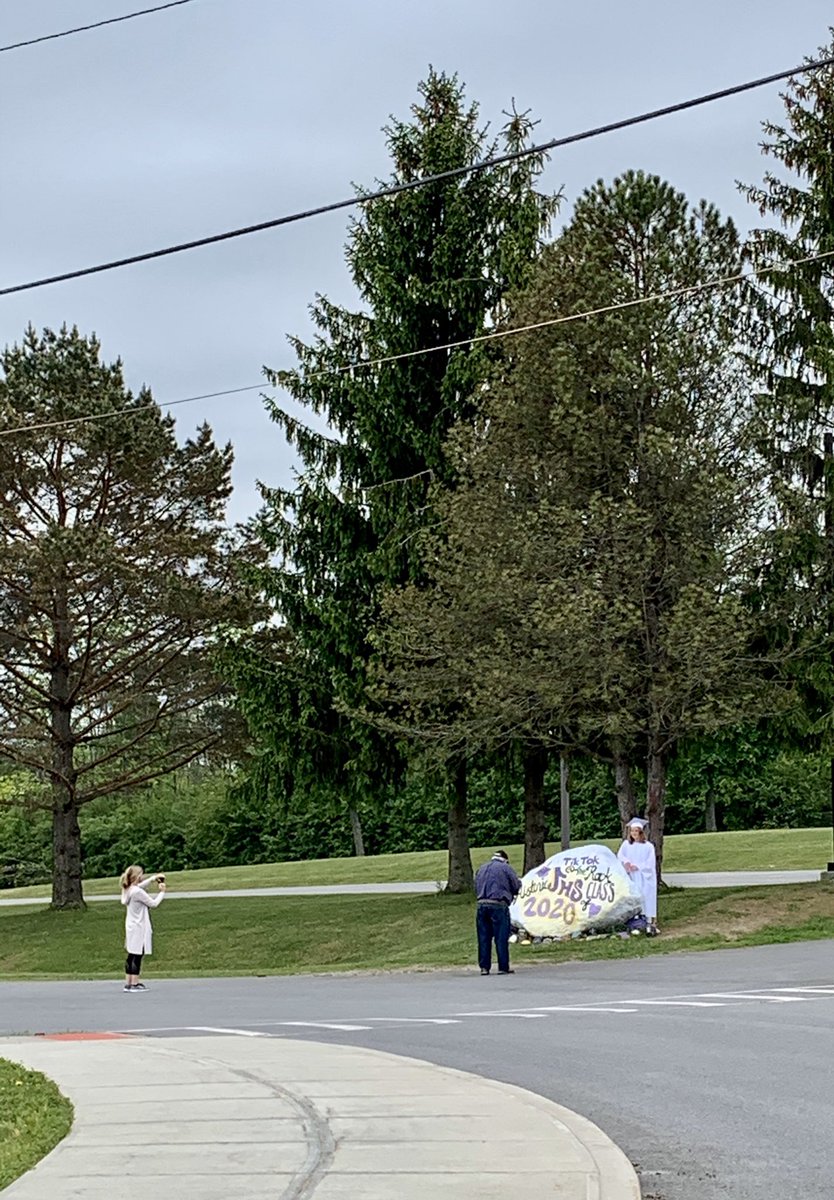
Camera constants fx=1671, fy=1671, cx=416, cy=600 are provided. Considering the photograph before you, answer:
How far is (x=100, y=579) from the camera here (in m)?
40.5

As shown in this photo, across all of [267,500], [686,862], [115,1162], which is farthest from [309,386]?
[115,1162]

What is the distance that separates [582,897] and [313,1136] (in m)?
16.4

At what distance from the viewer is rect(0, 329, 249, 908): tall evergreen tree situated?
132 feet

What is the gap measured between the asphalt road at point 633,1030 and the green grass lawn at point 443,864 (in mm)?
23473

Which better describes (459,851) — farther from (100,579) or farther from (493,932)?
(493,932)

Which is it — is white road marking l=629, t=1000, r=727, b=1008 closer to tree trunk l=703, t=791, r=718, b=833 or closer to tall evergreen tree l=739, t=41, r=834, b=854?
tall evergreen tree l=739, t=41, r=834, b=854

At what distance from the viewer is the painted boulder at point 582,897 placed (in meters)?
24.6

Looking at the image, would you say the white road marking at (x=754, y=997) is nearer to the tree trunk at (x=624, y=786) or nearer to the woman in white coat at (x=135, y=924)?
the woman in white coat at (x=135, y=924)

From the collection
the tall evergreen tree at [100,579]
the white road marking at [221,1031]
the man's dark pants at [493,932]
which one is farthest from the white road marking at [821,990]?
the tall evergreen tree at [100,579]

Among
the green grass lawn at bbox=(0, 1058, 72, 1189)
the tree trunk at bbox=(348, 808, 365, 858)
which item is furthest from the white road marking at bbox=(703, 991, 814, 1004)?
the tree trunk at bbox=(348, 808, 365, 858)

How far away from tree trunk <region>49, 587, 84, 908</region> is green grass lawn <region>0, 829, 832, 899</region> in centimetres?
936

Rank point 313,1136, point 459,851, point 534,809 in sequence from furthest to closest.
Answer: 1. point 459,851
2. point 534,809
3. point 313,1136

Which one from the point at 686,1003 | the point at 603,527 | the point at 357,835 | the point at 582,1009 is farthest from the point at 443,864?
the point at 686,1003

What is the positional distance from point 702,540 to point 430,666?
6022 mm
